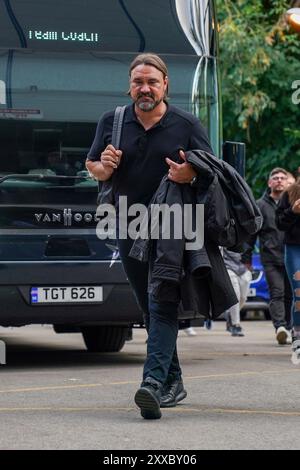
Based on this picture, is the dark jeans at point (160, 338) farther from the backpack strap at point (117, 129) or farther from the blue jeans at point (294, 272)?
the blue jeans at point (294, 272)

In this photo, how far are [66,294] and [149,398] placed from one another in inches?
147

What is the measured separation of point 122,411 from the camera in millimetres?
7340

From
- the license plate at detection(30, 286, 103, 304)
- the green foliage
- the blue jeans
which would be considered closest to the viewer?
the license plate at detection(30, 286, 103, 304)

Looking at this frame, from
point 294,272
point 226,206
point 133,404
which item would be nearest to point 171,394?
point 133,404

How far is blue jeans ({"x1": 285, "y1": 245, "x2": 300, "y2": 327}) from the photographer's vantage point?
11219 millimetres

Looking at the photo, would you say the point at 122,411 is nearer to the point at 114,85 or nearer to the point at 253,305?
the point at 114,85

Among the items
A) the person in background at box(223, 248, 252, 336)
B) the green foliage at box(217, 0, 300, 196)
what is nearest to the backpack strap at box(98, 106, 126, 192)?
the person in background at box(223, 248, 252, 336)

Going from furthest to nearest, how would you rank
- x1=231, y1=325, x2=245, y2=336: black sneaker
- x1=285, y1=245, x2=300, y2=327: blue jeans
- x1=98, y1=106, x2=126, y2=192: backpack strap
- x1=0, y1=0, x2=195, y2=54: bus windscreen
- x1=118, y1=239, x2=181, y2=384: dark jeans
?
x1=231, y1=325, x2=245, y2=336: black sneaker < x1=285, y1=245, x2=300, y2=327: blue jeans < x1=0, y1=0, x2=195, y2=54: bus windscreen < x1=98, y1=106, x2=126, y2=192: backpack strap < x1=118, y1=239, x2=181, y2=384: dark jeans

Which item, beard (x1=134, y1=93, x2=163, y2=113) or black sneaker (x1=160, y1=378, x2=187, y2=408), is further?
black sneaker (x1=160, y1=378, x2=187, y2=408)

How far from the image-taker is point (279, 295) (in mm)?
14094

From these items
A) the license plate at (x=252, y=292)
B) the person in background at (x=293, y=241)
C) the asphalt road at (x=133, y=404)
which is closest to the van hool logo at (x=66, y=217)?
the asphalt road at (x=133, y=404)

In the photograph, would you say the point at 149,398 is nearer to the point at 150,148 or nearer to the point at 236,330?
the point at 150,148

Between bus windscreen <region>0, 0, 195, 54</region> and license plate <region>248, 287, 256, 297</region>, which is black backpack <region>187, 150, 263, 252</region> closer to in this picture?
bus windscreen <region>0, 0, 195, 54</region>
